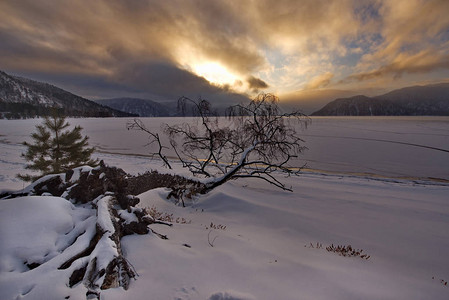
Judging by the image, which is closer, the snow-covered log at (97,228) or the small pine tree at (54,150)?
the snow-covered log at (97,228)

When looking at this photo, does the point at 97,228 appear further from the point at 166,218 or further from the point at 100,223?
the point at 166,218

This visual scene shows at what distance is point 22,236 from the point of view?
2939 mm

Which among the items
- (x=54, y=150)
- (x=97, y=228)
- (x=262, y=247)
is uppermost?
(x=54, y=150)

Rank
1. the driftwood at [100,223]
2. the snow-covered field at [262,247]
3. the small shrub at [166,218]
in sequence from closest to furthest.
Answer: the driftwood at [100,223] < the snow-covered field at [262,247] < the small shrub at [166,218]

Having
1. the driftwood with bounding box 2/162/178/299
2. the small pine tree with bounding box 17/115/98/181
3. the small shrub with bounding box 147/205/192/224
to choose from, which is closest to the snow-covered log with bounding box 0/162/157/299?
the driftwood with bounding box 2/162/178/299

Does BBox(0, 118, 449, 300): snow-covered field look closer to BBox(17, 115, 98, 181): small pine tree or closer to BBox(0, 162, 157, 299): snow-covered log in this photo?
A: BBox(0, 162, 157, 299): snow-covered log

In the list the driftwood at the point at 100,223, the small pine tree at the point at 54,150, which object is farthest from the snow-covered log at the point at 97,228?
the small pine tree at the point at 54,150

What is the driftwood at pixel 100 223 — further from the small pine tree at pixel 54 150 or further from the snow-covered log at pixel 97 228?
the small pine tree at pixel 54 150

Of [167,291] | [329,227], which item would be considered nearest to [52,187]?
[167,291]

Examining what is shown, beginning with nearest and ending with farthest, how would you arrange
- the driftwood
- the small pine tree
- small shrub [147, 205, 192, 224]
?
the driftwood < small shrub [147, 205, 192, 224] < the small pine tree

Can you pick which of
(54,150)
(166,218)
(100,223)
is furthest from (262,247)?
(54,150)

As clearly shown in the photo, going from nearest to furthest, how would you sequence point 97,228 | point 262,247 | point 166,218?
point 97,228, point 262,247, point 166,218

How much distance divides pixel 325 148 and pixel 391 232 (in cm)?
2226

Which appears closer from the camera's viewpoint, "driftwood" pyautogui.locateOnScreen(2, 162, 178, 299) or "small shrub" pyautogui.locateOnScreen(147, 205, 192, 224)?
"driftwood" pyautogui.locateOnScreen(2, 162, 178, 299)
